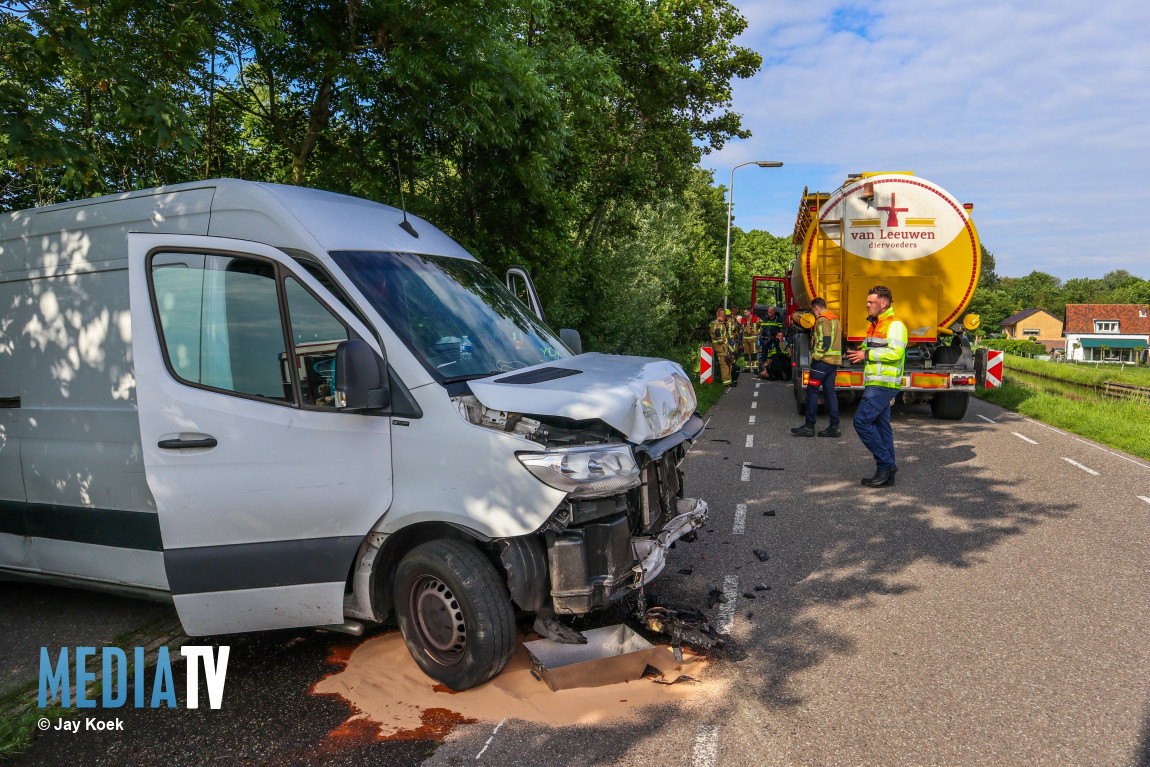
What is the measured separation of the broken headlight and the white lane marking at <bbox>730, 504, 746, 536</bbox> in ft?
9.93

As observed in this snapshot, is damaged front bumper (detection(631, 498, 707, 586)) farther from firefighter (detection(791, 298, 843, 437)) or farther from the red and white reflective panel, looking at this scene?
Result: the red and white reflective panel

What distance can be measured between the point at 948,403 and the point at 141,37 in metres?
12.3

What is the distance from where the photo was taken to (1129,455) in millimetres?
10102

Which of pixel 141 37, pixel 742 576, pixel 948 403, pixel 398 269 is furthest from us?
pixel 948 403

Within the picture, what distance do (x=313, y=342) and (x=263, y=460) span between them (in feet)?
2.14

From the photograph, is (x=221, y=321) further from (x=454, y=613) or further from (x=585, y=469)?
(x=585, y=469)

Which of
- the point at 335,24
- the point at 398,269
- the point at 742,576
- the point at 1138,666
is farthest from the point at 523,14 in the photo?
the point at 1138,666

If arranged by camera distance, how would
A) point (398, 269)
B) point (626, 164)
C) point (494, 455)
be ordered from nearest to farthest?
1. point (494, 455)
2. point (398, 269)
3. point (626, 164)

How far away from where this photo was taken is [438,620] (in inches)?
151

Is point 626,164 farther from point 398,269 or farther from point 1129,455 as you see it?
point 398,269

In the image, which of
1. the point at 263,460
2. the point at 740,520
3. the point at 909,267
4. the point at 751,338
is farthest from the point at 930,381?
the point at 263,460

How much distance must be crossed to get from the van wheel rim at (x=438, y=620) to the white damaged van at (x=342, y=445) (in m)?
0.01

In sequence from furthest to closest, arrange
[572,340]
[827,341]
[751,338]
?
[751,338] < [827,341] < [572,340]

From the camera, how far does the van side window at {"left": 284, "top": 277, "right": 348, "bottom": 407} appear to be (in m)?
3.92
